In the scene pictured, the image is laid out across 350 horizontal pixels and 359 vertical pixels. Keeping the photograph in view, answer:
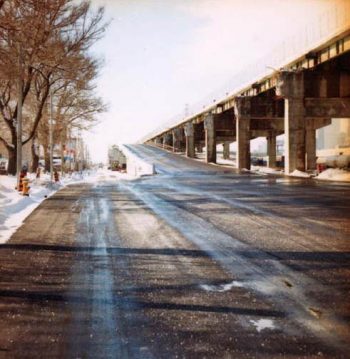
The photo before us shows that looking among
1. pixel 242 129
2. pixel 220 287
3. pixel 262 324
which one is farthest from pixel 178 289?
pixel 242 129

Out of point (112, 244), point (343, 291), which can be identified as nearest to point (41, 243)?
point (112, 244)

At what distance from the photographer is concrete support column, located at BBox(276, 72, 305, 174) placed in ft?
113

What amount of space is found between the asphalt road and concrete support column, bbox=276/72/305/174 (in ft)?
80.3

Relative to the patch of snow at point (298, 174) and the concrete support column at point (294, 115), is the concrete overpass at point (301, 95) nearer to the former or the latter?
the concrete support column at point (294, 115)

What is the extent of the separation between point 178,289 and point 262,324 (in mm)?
1443

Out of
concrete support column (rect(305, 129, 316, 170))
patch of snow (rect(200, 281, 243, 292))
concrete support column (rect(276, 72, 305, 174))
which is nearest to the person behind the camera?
patch of snow (rect(200, 281, 243, 292))

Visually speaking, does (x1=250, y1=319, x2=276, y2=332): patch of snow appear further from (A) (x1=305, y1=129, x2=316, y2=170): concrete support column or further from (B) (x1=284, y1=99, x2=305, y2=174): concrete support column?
(A) (x1=305, y1=129, x2=316, y2=170): concrete support column

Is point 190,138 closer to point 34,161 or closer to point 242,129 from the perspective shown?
point 242,129

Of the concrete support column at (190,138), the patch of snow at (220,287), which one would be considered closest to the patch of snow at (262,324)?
the patch of snow at (220,287)

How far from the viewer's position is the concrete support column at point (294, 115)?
113 feet

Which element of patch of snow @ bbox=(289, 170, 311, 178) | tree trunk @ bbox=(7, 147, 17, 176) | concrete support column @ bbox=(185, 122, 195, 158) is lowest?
patch of snow @ bbox=(289, 170, 311, 178)

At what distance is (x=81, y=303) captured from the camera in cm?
510

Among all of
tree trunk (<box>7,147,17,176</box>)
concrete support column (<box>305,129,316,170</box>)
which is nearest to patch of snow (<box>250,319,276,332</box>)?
tree trunk (<box>7,147,17,176</box>)

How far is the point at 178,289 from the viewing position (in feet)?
18.2
